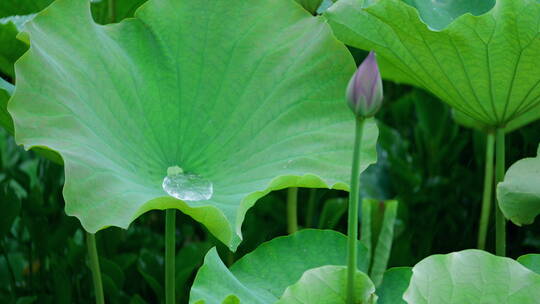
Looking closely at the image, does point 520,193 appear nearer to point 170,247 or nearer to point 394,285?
point 394,285

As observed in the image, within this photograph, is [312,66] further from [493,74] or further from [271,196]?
[271,196]

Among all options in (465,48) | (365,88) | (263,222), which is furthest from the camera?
(263,222)

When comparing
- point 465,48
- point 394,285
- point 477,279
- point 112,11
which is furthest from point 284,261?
point 112,11

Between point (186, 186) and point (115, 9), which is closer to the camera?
point (186, 186)

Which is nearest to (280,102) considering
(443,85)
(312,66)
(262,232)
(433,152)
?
(312,66)

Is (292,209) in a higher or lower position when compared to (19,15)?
lower

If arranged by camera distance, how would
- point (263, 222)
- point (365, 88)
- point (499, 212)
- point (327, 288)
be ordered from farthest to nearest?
point (263, 222), point (499, 212), point (327, 288), point (365, 88)

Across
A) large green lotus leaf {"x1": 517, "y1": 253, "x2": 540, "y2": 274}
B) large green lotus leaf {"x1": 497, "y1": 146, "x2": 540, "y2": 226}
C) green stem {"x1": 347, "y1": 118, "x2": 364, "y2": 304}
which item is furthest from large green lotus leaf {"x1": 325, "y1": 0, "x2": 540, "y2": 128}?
green stem {"x1": 347, "y1": 118, "x2": 364, "y2": 304}
